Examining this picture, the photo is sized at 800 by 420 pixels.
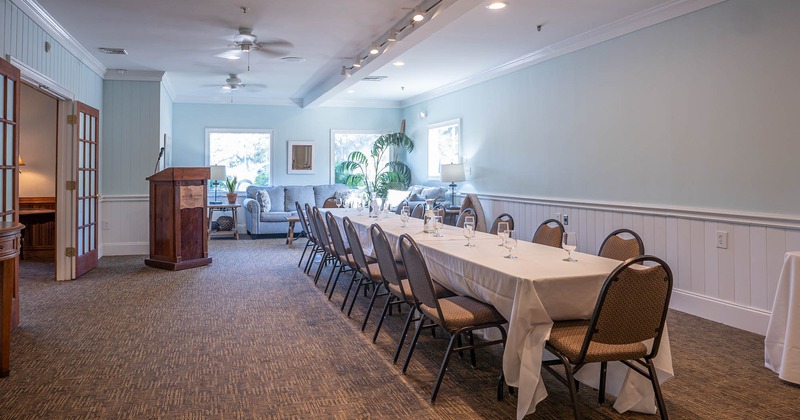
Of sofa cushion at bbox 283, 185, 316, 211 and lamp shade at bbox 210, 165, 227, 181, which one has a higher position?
lamp shade at bbox 210, 165, 227, 181

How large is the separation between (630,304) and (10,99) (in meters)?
4.61

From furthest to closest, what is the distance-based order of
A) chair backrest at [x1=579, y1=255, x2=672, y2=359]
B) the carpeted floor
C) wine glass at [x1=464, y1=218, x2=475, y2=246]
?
wine glass at [x1=464, y1=218, x2=475, y2=246]
the carpeted floor
chair backrest at [x1=579, y1=255, x2=672, y2=359]

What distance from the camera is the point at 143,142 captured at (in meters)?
7.92

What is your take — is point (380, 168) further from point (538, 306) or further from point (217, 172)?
point (538, 306)

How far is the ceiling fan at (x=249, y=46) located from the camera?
5.67 metres

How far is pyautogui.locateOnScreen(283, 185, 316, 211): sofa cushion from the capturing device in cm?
1059

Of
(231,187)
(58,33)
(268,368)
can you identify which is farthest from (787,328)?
(231,187)

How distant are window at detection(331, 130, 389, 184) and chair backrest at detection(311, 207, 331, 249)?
5.58 meters

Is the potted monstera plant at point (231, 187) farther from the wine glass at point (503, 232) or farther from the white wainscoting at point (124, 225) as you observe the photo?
the wine glass at point (503, 232)

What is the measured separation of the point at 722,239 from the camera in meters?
4.33

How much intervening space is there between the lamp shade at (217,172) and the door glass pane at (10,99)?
575 centimetres

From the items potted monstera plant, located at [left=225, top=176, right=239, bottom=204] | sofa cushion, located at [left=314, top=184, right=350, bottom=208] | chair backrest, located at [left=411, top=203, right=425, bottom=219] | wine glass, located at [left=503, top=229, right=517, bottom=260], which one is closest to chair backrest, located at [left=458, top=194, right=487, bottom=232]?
chair backrest, located at [left=411, top=203, right=425, bottom=219]

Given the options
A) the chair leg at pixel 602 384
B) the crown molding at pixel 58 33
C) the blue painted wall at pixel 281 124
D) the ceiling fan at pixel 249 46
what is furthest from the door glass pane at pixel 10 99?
the blue painted wall at pixel 281 124

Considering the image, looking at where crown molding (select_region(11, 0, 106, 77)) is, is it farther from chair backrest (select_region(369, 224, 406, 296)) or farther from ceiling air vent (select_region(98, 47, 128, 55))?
chair backrest (select_region(369, 224, 406, 296))
